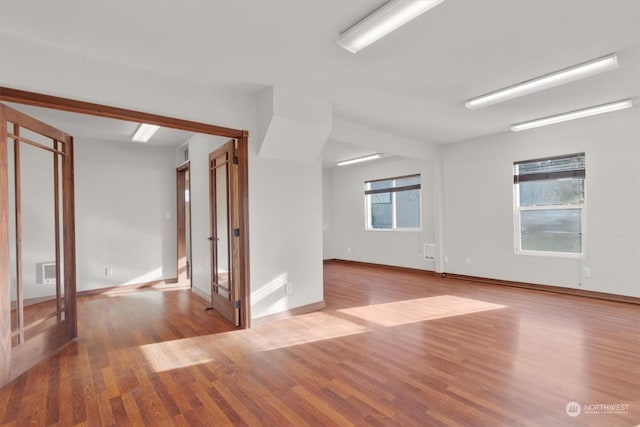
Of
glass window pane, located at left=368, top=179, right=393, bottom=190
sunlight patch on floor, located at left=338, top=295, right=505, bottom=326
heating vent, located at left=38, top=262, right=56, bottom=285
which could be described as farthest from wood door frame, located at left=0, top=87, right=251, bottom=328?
glass window pane, located at left=368, top=179, right=393, bottom=190

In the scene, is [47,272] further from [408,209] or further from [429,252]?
[408,209]

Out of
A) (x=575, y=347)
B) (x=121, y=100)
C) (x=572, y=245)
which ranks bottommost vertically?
(x=575, y=347)

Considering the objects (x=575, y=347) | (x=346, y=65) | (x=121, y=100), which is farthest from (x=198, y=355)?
(x=575, y=347)

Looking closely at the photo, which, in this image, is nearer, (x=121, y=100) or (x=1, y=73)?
(x=1, y=73)

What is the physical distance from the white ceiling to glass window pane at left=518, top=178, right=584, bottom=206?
1.52m

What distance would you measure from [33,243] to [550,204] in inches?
269

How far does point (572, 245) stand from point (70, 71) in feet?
21.4

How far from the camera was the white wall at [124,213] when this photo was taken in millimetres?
5062

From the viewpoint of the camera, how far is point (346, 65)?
2.82 meters

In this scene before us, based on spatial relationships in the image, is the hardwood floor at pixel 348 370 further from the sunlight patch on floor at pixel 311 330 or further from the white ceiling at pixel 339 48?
the white ceiling at pixel 339 48

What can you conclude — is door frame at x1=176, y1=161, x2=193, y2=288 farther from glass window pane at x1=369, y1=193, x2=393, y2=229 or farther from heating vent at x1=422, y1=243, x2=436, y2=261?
heating vent at x1=422, y1=243, x2=436, y2=261

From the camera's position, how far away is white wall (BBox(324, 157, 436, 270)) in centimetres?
675

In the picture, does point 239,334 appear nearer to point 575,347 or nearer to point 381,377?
point 381,377

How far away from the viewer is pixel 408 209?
7.24 m
